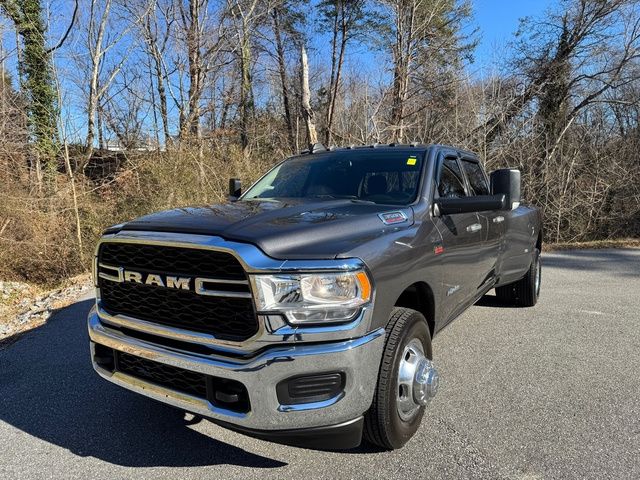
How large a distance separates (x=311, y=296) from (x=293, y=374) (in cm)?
37

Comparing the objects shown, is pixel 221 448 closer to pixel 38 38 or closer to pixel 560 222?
pixel 38 38

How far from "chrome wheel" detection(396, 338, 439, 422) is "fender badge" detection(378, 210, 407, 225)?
738 mm

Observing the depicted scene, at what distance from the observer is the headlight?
7.05ft

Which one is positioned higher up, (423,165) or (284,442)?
(423,165)

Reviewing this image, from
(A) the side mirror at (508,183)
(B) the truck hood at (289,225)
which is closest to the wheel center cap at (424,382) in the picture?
(B) the truck hood at (289,225)

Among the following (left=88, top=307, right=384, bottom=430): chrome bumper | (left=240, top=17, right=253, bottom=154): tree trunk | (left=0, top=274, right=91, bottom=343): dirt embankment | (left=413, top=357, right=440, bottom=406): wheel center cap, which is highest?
(left=240, top=17, right=253, bottom=154): tree trunk

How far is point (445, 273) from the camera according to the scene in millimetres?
3367

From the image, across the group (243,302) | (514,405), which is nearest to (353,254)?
(243,302)

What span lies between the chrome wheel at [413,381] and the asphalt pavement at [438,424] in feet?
0.93

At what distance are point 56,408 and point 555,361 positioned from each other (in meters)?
4.20

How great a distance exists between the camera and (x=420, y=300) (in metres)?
3.18

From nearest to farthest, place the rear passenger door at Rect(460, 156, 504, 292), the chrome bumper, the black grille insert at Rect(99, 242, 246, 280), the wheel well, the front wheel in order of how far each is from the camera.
Answer: the chrome bumper
the black grille insert at Rect(99, 242, 246, 280)
the front wheel
the wheel well
the rear passenger door at Rect(460, 156, 504, 292)

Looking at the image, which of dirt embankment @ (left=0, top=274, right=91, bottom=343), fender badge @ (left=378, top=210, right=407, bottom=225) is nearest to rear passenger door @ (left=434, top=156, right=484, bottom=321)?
fender badge @ (left=378, top=210, right=407, bottom=225)

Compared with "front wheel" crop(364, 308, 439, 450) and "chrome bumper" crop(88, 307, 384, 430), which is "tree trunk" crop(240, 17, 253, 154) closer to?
"front wheel" crop(364, 308, 439, 450)
